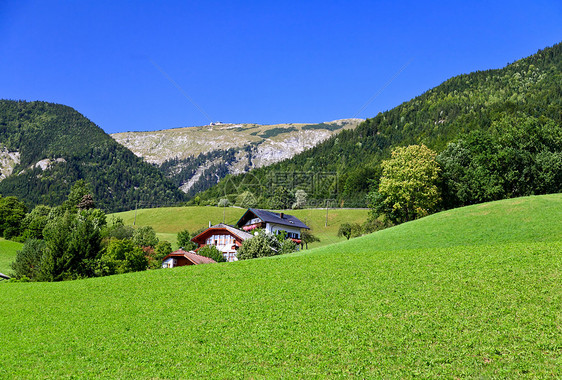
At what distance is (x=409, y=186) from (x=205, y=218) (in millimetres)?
95166

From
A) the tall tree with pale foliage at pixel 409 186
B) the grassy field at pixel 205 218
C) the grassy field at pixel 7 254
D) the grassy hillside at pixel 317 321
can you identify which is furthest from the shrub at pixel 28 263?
the tall tree with pale foliage at pixel 409 186

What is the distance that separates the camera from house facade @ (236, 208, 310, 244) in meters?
93.9

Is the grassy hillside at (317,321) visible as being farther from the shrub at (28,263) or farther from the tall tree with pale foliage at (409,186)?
the tall tree with pale foliage at (409,186)

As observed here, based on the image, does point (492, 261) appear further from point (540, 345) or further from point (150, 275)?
point (150, 275)

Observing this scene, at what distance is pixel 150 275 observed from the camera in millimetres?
37500

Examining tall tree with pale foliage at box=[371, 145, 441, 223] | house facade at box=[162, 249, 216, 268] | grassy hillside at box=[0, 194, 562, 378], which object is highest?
tall tree with pale foliage at box=[371, 145, 441, 223]

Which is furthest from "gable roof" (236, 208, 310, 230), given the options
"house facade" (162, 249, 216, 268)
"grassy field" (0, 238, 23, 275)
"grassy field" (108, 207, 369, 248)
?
"grassy field" (0, 238, 23, 275)

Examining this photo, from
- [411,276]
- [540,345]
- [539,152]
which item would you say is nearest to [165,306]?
[411,276]

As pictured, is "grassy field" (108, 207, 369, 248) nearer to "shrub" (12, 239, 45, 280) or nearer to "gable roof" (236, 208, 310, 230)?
"gable roof" (236, 208, 310, 230)

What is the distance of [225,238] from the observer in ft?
291

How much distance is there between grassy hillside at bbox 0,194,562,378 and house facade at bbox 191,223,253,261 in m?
51.6

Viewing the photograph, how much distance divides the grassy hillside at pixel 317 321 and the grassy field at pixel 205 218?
84260 millimetres

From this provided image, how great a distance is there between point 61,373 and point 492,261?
24.8 meters

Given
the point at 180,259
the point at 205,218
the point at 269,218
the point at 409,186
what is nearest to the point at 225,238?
the point at 269,218
